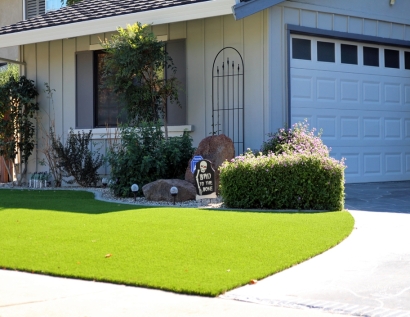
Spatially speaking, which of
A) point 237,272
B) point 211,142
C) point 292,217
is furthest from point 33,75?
point 237,272

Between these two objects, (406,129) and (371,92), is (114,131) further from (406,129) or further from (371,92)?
(406,129)

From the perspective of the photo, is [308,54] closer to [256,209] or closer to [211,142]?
[211,142]

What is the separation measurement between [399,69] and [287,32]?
10.4 feet

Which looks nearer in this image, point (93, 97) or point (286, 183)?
point (286, 183)

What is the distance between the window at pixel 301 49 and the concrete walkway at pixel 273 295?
675 cm

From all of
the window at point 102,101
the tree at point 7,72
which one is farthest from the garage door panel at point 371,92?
the tree at point 7,72

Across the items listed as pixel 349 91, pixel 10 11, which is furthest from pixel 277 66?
pixel 10 11

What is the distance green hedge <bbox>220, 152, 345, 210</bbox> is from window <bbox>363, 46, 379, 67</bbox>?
15.8 feet

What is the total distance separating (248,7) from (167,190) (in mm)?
3412

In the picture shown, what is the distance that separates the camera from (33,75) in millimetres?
A: 15914

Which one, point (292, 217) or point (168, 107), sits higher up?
point (168, 107)

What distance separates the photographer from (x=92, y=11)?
574 inches

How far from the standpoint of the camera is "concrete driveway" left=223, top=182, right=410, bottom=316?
4887 millimetres

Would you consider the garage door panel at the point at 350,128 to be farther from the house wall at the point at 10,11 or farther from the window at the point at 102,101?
the house wall at the point at 10,11
